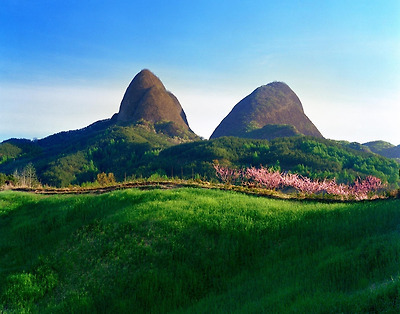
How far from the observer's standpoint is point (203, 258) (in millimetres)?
12156

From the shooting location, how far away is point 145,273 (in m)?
11.6

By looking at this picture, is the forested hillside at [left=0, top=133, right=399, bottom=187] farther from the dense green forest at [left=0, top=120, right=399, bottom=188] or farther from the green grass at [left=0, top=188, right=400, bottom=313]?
the green grass at [left=0, top=188, right=400, bottom=313]

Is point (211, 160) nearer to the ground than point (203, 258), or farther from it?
farther from it

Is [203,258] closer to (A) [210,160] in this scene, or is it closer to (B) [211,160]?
(B) [211,160]

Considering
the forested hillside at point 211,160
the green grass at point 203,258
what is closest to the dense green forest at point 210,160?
the forested hillside at point 211,160

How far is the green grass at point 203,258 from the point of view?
347 inches

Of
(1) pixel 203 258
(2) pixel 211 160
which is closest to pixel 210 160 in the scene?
(2) pixel 211 160

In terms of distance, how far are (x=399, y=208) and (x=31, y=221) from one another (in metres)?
17.2

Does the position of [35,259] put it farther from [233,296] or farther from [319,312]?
[319,312]

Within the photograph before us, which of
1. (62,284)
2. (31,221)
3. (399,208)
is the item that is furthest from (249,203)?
(31,221)

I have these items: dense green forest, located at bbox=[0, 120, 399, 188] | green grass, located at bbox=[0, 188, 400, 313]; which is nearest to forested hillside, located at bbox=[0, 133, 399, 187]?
dense green forest, located at bbox=[0, 120, 399, 188]

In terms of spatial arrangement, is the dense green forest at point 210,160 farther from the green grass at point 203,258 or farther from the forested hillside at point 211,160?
the green grass at point 203,258

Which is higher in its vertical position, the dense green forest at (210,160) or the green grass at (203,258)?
the dense green forest at (210,160)

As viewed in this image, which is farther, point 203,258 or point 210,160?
point 210,160
